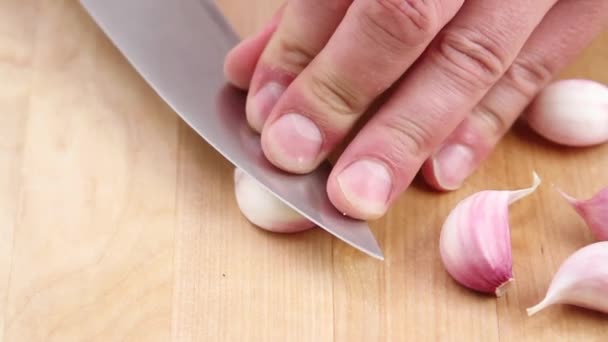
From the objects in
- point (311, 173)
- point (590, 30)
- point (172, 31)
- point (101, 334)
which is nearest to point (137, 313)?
point (101, 334)

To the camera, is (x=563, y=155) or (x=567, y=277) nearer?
(x=567, y=277)

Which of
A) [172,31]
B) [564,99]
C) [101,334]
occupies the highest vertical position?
[564,99]

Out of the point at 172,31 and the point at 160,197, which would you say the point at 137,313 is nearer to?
the point at 160,197

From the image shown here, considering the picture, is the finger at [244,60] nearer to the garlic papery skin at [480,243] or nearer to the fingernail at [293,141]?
the fingernail at [293,141]

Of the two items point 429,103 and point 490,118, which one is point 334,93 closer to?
point 429,103

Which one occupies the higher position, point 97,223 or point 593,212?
point 593,212

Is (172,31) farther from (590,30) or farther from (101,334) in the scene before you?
(590,30)

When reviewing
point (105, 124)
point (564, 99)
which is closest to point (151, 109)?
point (105, 124)
